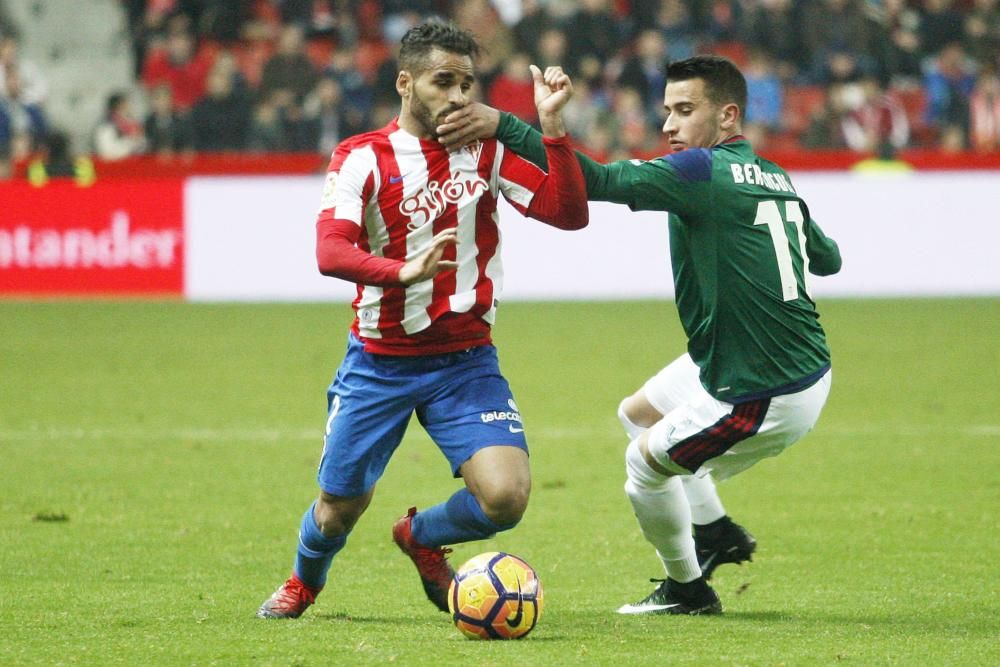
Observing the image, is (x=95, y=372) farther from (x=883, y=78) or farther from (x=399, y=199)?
(x=883, y=78)

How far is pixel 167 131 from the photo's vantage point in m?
19.8

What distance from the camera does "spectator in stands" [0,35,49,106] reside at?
2023cm

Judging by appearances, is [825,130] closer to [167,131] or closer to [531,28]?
[531,28]

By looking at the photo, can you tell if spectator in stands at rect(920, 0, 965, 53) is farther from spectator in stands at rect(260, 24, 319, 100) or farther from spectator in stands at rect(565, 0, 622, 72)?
spectator in stands at rect(260, 24, 319, 100)

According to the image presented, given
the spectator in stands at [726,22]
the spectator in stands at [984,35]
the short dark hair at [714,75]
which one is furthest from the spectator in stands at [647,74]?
the short dark hair at [714,75]

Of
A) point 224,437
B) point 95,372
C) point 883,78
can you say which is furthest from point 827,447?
point 883,78

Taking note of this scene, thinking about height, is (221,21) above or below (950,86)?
above

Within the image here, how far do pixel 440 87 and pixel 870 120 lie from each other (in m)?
15.4

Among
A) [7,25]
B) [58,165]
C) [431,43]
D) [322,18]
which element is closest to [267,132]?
[58,165]

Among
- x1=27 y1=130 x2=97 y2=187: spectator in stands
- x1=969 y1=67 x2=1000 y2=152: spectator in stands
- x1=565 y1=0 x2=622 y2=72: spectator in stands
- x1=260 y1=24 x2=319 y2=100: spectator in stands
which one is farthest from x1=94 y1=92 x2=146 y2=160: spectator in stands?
x1=969 y1=67 x2=1000 y2=152: spectator in stands

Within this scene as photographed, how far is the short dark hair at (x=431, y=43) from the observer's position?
17.4ft

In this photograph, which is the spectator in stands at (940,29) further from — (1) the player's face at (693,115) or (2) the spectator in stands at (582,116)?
(1) the player's face at (693,115)

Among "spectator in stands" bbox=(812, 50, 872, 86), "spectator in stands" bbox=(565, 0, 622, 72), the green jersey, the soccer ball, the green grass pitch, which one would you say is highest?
"spectator in stands" bbox=(565, 0, 622, 72)

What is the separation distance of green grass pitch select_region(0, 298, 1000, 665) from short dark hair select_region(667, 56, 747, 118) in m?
1.79
